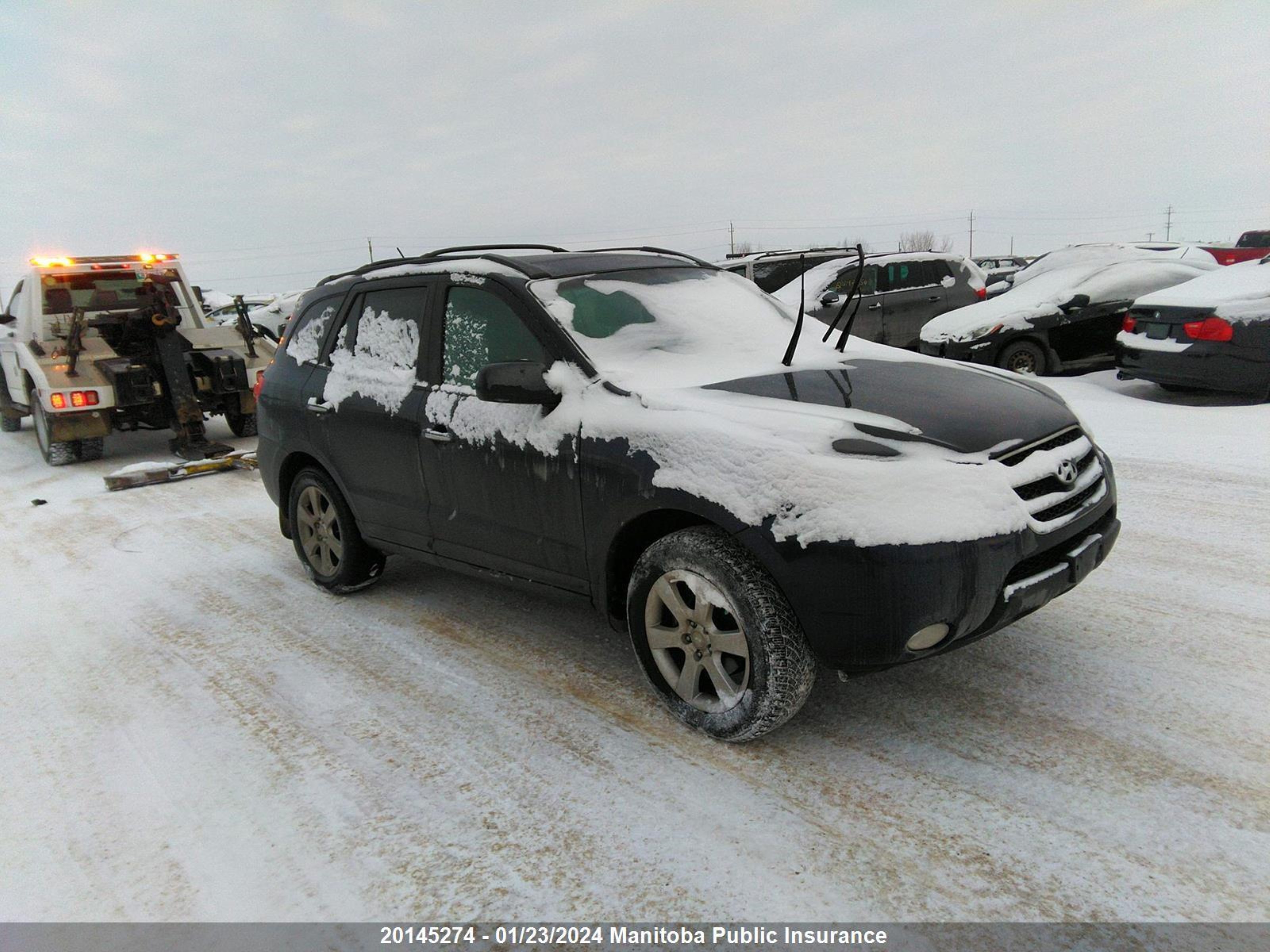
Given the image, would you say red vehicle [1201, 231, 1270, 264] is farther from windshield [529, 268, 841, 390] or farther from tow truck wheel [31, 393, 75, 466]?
tow truck wheel [31, 393, 75, 466]

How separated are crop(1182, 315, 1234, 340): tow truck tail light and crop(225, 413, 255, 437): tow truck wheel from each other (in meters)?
10.1

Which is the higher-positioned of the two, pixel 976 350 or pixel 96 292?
pixel 96 292

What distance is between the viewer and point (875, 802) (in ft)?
8.46

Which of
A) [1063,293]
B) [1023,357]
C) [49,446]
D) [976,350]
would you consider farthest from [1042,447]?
[49,446]

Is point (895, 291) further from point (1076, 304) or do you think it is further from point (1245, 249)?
point (1245, 249)

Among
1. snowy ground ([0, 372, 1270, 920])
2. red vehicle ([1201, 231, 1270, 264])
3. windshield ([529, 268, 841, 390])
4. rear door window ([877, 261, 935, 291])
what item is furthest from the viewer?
red vehicle ([1201, 231, 1270, 264])

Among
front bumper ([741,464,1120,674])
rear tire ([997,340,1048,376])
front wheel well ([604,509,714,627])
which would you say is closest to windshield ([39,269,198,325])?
front wheel well ([604,509,714,627])

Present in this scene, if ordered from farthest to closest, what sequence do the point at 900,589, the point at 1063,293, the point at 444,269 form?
1. the point at 1063,293
2. the point at 444,269
3. the point at 900,589

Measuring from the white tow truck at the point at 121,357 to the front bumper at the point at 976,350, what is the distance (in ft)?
26.6

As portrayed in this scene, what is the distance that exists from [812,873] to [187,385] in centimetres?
888

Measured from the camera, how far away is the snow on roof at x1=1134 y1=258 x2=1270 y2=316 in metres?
7.27

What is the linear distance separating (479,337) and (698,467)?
1.44 metres

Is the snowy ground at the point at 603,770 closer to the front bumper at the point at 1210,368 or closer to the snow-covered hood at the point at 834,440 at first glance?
the snow-covered hood at the point at 834,440

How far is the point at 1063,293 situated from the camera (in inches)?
376
